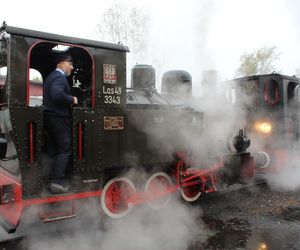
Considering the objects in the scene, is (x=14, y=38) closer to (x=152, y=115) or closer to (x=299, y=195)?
(x=152, y=115)

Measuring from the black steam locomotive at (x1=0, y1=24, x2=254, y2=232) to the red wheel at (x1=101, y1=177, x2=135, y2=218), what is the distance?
14 mm

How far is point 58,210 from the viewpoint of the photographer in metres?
4.26

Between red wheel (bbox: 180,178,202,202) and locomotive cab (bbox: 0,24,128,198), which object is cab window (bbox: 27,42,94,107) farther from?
red wheel (bbox: 180,178,202,202)

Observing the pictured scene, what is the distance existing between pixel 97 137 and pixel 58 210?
1.03 meters

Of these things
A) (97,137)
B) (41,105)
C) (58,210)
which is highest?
(41,105)

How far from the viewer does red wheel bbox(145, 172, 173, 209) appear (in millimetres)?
5285

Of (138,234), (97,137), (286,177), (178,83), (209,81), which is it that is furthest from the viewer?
(286,177)

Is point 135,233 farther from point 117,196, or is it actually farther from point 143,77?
point 143,77

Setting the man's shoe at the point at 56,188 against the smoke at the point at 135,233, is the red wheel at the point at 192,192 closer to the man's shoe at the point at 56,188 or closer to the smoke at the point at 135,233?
the smoke at the point at 135,233

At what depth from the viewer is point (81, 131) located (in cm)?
430

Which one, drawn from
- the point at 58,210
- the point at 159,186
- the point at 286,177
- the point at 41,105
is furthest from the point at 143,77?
the point at 286,177

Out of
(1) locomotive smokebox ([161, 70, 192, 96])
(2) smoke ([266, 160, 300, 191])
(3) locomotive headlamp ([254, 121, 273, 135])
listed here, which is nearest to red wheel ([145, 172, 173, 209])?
(1) locomotive smokebox ([161, 70, 192, 96])

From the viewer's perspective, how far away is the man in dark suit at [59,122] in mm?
4129

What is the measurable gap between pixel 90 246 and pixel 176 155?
2.04 m
